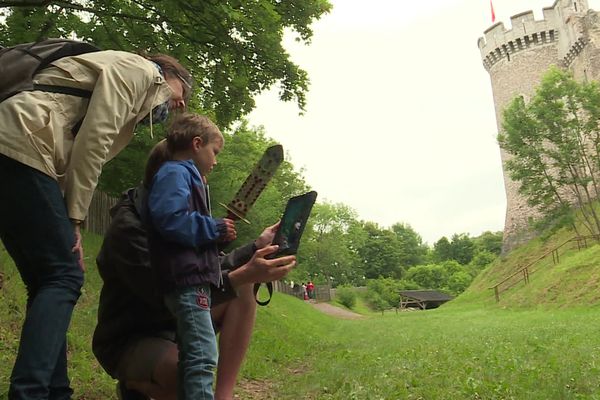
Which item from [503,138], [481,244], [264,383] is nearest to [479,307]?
[503,138]

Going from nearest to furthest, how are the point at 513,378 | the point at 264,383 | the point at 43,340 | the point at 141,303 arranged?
the point at 43,340, the point at 141,303, the point at 513,378, the point at 264,383

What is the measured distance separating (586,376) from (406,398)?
5.51 feet

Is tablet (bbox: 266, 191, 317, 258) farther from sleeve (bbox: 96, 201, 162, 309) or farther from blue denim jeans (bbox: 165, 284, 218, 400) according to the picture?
sleeve (bbox: 96, 201, 162, 309)

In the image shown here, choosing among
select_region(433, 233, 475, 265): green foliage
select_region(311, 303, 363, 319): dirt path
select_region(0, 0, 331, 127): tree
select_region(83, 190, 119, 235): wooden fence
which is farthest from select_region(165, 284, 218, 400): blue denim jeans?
select_region(433, 233, 475, 265): green foliage

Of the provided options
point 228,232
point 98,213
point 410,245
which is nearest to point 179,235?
point 228,232

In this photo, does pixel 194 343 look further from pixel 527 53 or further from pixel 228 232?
pixel 527 53

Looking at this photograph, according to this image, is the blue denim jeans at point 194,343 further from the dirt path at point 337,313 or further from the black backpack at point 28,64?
the dirt path at point 337,313

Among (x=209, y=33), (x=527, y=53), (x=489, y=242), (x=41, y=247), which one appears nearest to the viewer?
(x=41, y=247)

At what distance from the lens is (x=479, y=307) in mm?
29969

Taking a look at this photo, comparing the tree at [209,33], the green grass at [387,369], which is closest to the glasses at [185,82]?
the green grass at [387,369]

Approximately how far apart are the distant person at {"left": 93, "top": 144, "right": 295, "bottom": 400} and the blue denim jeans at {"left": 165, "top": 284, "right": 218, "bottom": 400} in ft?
0.55

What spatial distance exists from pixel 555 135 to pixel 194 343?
3094 cm

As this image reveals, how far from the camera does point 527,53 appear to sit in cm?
4322

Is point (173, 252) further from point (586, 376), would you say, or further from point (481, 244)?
point (481, 244)
